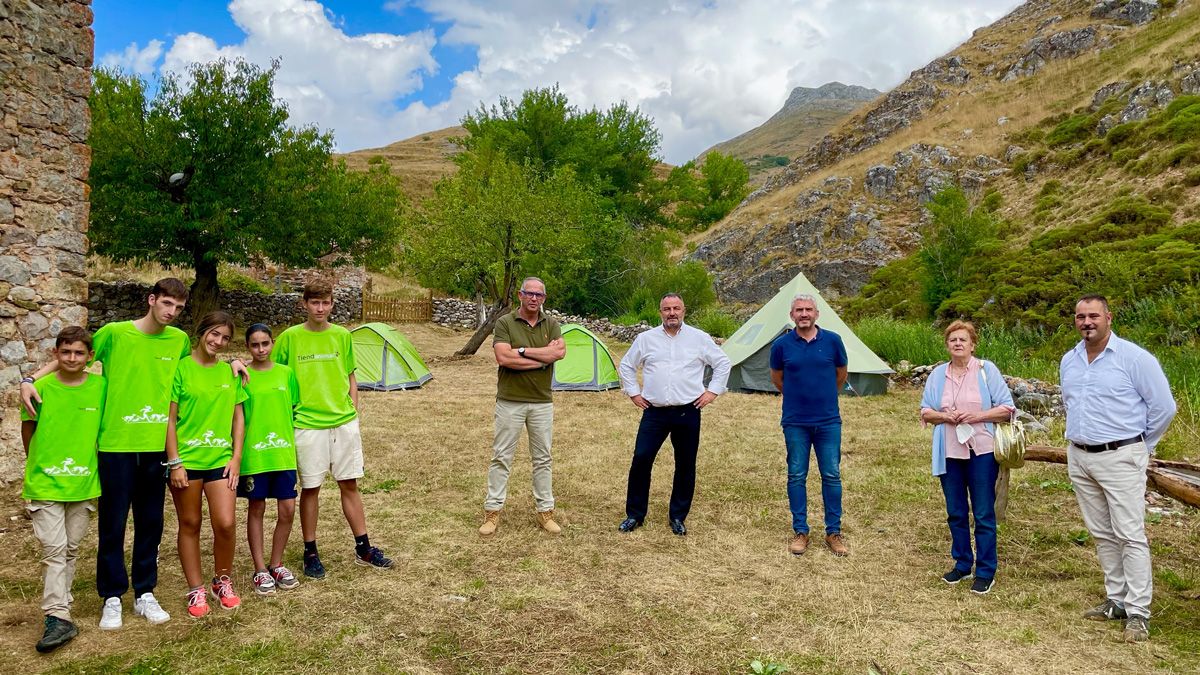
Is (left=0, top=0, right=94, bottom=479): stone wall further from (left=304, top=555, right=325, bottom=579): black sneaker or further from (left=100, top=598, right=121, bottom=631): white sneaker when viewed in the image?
(left=304, top=555, right=325, bottom=579): black sneaker

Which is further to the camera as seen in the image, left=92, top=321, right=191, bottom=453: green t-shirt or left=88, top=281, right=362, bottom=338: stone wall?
left=88, top=281, right=362, bottom=338: stone wall

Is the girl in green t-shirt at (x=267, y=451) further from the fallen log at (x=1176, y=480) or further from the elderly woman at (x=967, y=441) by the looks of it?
the fallen log at (x=1176, y=480)

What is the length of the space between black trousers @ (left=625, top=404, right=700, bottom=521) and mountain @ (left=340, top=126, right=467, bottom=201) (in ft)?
88.8

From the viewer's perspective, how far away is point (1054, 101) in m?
28.9

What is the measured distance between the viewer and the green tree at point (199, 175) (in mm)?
14695

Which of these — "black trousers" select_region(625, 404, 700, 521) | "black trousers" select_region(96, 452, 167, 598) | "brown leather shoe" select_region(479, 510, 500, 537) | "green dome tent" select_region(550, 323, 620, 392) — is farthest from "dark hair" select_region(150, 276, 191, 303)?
"green dome tent" select_region(550, 323, 620, 392)

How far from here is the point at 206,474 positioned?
368cm

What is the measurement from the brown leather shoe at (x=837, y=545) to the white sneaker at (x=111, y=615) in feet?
14.0

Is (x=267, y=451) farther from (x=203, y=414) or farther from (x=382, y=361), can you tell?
(x=382, y=361)

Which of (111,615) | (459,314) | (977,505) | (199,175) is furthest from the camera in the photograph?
(459,314)

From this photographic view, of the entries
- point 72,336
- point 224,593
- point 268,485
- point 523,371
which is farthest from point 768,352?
Result: point 72,336

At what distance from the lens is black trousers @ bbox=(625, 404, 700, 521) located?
525 cm

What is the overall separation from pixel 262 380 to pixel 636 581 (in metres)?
2.52

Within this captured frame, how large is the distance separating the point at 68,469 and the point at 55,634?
0.76 m
